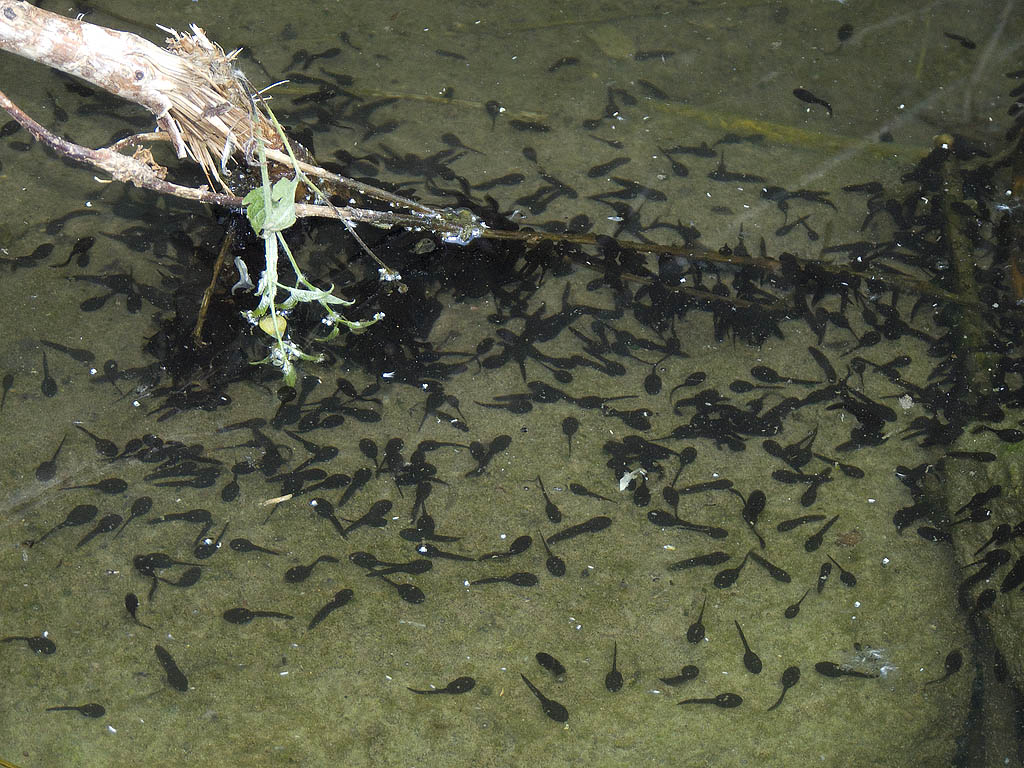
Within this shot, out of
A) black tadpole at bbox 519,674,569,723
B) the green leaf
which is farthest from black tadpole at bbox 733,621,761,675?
the green leaf

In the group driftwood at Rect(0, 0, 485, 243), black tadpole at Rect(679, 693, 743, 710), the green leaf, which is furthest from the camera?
black tadpole at Rect(679, 693, 743, 710)

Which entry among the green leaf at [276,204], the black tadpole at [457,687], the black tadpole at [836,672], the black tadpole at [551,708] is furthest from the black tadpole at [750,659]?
the green leaf at [276,204]

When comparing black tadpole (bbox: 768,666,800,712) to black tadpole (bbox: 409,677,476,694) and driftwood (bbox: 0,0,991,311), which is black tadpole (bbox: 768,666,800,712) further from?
driftwood (bbox: 0,0,991,311)

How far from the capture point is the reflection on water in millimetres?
3471

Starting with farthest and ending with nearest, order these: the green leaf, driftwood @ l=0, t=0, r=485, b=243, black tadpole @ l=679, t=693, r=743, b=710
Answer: black tadpole @ l=679, t=693, r=743, b=710 < driftwood @ l=0, t=0, r=485, b=243 < the green leaf

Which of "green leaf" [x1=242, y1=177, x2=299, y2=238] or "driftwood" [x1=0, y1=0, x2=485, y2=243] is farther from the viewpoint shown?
"driftwood" [x1=0, y1=0, x2=485, y2=243]

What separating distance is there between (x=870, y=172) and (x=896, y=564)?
2.80m

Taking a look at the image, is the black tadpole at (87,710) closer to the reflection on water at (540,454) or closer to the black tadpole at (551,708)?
the reflection on water at (540,454)

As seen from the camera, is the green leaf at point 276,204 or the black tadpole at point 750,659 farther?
the black tadpole at point 750,659

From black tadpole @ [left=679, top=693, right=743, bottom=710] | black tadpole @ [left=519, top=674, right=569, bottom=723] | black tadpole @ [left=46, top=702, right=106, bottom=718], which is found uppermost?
black tadpole @ [left=679, top=693, right=743, bottom=710]

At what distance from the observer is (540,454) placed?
4.12 m

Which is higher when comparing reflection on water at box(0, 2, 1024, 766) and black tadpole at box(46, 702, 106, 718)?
reflection on water at box(0, 2, 1024, 766)

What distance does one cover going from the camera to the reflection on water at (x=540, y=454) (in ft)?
11.4

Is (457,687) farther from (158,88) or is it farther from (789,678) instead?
(158,88)
